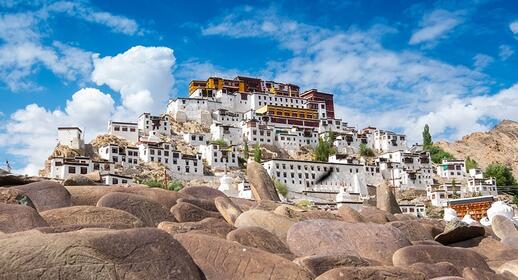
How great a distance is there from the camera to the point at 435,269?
10.1 meters

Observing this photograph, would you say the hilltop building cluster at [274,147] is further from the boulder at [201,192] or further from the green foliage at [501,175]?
the boulder at [201,192]

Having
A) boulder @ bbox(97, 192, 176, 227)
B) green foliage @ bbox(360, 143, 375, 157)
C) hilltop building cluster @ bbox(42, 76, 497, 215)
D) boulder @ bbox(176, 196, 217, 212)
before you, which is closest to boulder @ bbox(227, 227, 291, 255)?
boulder @ bbox(97, 192, 176, 227)

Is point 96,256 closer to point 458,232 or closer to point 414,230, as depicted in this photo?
point 414,230

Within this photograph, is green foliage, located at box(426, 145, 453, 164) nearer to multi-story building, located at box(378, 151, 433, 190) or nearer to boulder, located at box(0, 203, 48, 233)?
multi-story building, located at box(378, 151, 433, 190)

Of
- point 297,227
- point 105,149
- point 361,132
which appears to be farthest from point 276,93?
point 297,227

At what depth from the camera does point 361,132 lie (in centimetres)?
11506

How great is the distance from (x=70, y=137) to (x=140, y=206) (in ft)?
260

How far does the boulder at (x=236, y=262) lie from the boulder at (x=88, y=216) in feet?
8.02

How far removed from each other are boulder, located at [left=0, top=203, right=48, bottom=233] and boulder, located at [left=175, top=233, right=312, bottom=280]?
2722 mm

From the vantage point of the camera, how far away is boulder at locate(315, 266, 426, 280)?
26.9ft

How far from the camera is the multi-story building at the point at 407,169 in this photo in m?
96.2

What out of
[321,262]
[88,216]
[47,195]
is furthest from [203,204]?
[321,262]

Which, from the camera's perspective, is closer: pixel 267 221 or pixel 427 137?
pixel 267 221

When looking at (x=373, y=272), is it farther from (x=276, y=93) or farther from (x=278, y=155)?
(x=276, y=93)
